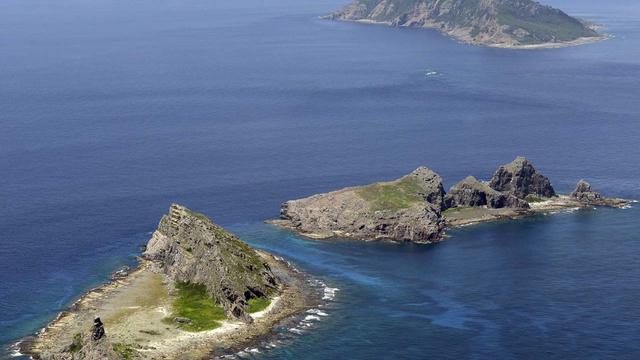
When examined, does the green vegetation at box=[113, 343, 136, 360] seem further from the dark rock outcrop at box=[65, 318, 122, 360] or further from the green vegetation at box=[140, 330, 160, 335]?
the green vegetation at box=[140, 330, 160, 335]

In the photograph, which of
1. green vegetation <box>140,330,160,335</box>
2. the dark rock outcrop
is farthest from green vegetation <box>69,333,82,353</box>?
green vegetation <box>140,330,160,335</box>

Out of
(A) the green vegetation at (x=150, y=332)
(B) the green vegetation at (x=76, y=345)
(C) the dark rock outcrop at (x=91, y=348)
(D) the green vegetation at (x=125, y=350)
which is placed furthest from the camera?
(A) the green vegetation at (x=150, y=332)

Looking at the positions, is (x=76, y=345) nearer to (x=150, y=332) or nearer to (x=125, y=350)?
(x=125, y=350)

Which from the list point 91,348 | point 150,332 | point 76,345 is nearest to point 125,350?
point 91,348

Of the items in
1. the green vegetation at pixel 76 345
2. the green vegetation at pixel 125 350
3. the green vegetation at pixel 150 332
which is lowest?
the green vegetation at pixel 150 332

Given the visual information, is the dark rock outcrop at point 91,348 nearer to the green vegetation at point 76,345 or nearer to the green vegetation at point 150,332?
the green vegetation at point 76,345

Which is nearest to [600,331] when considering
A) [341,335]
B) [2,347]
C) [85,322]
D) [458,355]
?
[458,355]

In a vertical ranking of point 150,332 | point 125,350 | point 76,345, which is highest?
point 76,345

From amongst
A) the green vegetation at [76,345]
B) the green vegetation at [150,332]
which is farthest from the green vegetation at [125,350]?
the green vegetation at [150,332]

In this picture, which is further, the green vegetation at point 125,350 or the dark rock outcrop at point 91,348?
the green vegetation at point 125,350
